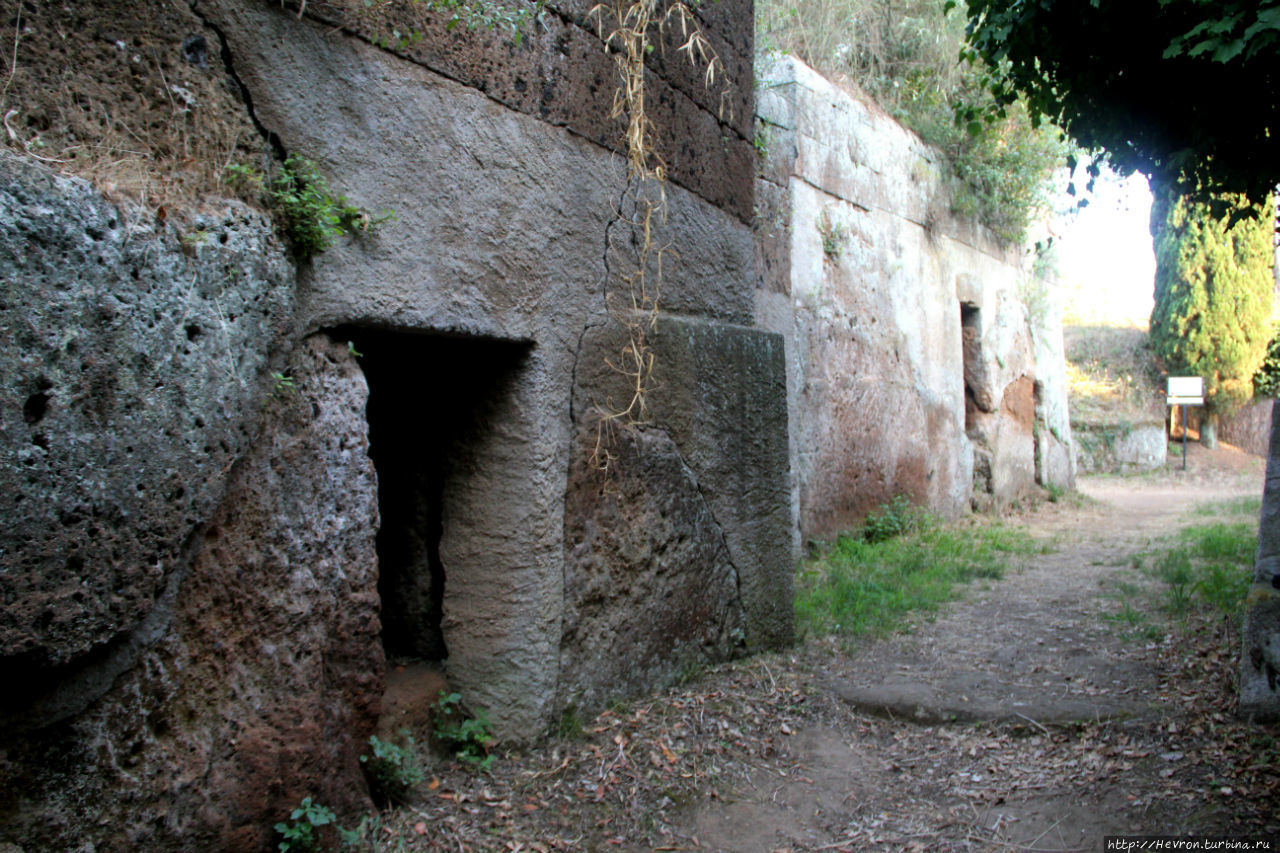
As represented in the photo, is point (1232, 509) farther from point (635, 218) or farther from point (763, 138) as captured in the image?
point (635, 218)

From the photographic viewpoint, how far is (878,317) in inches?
284

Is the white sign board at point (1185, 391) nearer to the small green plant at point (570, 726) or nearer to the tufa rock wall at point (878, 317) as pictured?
the tufa rock wall at point (878, 317)

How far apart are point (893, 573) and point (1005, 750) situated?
101 inches

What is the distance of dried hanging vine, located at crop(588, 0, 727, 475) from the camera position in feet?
10.0

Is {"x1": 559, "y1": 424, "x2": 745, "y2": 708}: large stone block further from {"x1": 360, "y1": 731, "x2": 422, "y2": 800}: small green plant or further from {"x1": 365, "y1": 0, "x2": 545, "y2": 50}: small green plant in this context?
{"x1": 365, "y1": 0, "x2": 545, "y2": 50}: small green plant

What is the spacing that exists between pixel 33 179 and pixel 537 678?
181cm

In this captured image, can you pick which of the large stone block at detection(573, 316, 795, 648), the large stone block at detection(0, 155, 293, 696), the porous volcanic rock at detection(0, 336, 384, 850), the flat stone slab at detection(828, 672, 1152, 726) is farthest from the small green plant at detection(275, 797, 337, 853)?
the flat stone slab at detection(828, 672, 1152, 726)

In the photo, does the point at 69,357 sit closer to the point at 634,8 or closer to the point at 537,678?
the point at 537,678

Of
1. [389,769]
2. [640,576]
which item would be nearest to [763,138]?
[640,576]

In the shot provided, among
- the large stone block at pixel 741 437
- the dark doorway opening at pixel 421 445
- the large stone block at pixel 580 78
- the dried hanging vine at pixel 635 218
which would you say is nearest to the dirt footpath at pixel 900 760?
the large stone block at pixel 741 437

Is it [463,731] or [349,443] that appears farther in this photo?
[463,731]

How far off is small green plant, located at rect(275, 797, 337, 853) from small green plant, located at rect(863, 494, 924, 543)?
5.21 m

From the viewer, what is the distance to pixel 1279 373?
1603 centimetres

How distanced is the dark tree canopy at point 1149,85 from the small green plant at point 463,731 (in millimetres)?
3230
